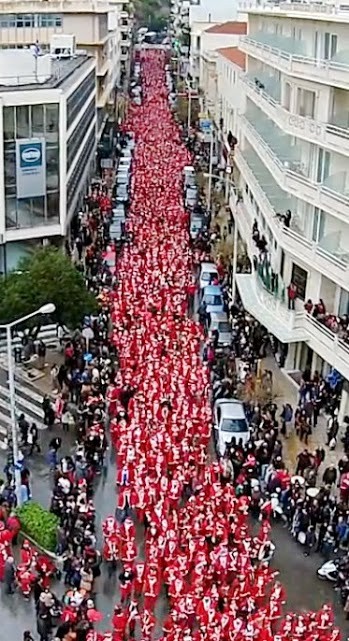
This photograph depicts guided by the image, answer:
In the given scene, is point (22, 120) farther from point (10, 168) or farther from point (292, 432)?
point (292, 432)

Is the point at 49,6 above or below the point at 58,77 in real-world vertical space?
above

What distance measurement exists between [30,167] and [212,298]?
28.5ft

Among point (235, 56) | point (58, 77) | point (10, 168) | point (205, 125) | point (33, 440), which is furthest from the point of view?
point (205, 125)

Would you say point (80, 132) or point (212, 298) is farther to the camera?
point (80, 132)

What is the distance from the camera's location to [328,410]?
27.9 meters

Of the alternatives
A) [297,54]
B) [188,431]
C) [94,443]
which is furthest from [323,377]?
[297,54]

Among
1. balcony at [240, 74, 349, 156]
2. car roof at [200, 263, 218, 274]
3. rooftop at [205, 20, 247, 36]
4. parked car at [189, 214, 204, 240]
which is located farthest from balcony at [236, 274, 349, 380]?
rooftop at [205, 20, 247, 36]

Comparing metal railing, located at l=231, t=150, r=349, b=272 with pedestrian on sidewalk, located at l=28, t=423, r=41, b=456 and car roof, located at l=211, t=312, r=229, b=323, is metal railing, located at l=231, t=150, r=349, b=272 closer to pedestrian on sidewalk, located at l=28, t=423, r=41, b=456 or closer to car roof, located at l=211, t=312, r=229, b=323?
car roof, located at l=211, t=312, r=229, b=323

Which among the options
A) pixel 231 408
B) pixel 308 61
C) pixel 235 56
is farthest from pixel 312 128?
pixel 235 56

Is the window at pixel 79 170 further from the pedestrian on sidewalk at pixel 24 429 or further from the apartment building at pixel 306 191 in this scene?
the pedestrian on sidewalk at pixel 24 429

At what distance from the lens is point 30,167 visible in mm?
35094

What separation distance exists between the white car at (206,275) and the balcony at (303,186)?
585 cm

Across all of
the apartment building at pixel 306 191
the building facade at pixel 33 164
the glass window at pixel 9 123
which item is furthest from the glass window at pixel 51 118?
A: the apartment building at pixel 306 191

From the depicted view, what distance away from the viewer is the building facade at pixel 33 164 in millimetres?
34188
